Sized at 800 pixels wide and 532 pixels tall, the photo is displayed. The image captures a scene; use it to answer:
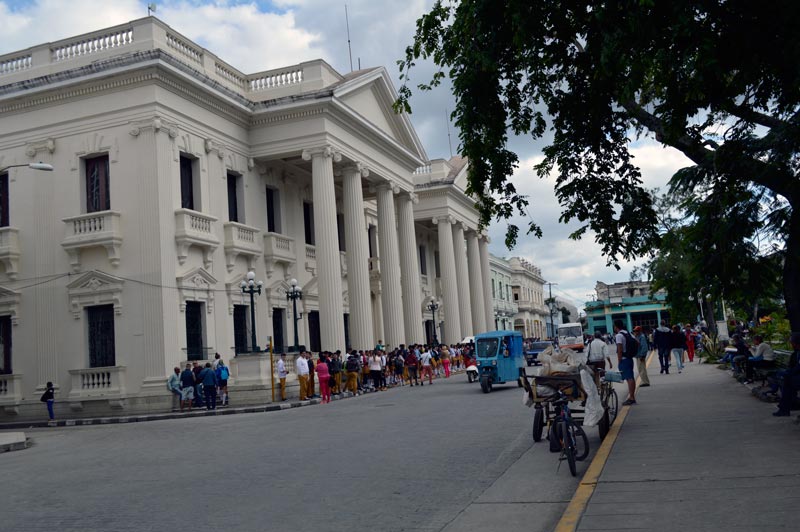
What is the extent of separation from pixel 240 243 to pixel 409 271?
13.1 meters

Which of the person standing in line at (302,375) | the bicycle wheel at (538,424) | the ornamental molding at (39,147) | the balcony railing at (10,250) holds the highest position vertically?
the ornamental molding at (39,147)

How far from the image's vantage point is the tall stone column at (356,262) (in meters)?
33.3

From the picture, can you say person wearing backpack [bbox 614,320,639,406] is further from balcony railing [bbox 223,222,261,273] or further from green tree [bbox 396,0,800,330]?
balcony railing [bbox 223,222,261,273]

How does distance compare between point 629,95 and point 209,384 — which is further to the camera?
point 209,384

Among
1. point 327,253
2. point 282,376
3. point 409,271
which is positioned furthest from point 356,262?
point 282,376

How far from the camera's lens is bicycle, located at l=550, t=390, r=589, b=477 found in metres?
8.34

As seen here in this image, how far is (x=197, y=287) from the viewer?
88.5 ft

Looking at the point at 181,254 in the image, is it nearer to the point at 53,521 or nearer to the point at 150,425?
the point at 150,425

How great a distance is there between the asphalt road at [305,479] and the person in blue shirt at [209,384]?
257 inches

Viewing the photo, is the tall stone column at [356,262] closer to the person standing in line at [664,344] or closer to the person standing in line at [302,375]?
the person standing in line at [302,375]

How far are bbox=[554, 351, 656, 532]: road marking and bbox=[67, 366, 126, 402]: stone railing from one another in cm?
1856

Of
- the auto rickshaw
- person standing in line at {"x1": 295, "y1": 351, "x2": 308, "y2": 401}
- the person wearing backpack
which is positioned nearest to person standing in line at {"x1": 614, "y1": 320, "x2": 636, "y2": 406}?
the person wearing backpack

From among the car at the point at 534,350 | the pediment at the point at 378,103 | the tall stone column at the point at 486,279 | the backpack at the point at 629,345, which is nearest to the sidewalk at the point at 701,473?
the backpack at the point at 629,345

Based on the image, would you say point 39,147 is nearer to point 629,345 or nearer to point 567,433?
point 629,345
